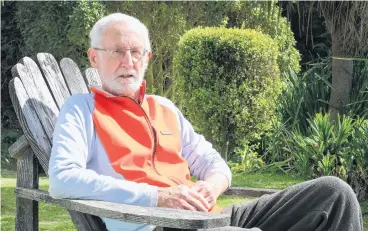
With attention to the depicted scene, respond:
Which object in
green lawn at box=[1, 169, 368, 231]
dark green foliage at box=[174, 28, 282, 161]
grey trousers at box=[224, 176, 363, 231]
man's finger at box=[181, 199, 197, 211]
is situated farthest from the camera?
dark green foliage at box=[174, 28, 282, 161]

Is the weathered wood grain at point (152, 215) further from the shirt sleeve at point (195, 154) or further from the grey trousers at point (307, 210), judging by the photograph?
the shirt sleeve at point (195, 154)

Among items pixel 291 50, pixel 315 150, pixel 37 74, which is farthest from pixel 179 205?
pixel 291 50

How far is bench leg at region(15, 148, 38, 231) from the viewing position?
4.00 m

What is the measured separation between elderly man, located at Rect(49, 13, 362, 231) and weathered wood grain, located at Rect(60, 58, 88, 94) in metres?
0.62

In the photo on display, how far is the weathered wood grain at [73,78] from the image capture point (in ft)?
15.1

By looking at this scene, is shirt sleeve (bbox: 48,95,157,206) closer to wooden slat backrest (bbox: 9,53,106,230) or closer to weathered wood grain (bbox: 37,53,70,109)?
wooden slat backrest (bbox: 9,53,106,230)

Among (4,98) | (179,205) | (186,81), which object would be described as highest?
(179,205)

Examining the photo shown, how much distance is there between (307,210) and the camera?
3.81 metres

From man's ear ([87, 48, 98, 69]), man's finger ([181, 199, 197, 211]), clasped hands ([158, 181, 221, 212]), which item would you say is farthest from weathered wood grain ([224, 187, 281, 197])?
man's ear ([87, 48, 98, 69])

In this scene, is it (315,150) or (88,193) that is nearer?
(88,193)

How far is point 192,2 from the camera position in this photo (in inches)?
504

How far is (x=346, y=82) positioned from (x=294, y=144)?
1139 mm

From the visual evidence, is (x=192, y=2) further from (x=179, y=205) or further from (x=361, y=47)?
(x=179, y=205)

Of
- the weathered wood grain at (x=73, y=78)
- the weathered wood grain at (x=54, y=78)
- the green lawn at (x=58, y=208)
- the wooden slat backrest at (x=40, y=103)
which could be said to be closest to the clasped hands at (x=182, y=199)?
the wooden slat backrest at (x=40, y=103)
